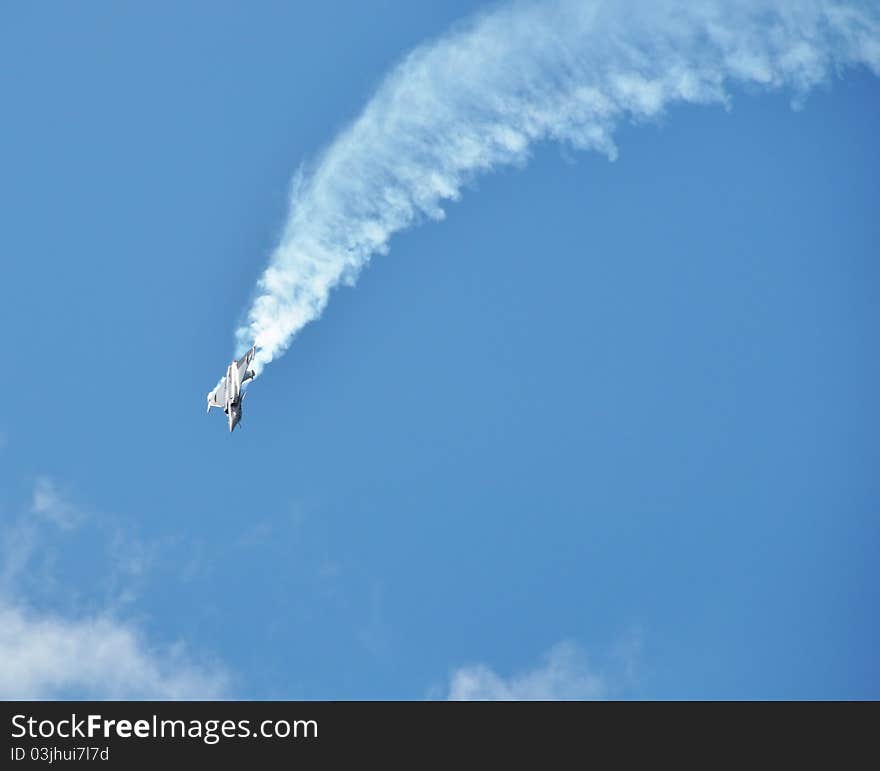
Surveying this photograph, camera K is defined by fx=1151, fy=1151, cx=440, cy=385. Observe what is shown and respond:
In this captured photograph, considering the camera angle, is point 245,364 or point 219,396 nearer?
point 245,364

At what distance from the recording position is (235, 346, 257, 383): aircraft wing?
164 feet

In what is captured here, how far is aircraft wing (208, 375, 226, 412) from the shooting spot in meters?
52.5

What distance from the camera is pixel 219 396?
174 feet

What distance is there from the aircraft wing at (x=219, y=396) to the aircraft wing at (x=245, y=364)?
165cm

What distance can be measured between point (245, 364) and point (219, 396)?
3.41 meters

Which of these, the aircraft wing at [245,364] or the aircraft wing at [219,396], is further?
the aircraft wing at [219,396]

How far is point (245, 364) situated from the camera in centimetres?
5041

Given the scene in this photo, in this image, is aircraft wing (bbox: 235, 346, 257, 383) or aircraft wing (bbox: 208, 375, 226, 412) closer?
aircraft wing (bbox: 235, 346, 257, 383)

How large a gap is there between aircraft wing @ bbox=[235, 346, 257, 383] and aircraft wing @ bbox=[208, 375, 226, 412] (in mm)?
1648

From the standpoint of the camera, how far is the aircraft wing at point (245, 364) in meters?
49.8

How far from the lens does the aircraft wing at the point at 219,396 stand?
172 feet
